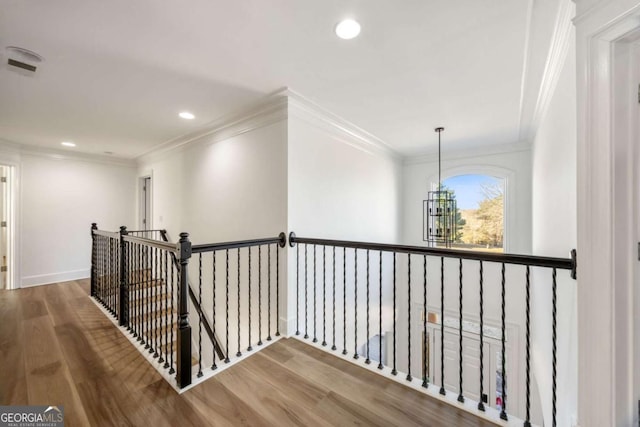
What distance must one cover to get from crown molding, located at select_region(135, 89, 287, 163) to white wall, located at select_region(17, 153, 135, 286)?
6.81 ft

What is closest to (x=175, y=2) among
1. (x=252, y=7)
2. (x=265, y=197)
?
(x=252, y=7)

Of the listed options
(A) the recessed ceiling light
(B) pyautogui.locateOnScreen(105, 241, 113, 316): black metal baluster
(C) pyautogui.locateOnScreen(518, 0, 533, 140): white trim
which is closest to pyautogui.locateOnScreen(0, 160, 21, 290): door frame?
(B) pyautogui.locateOnScreen(105, 241, 113, 316): black metal baluster

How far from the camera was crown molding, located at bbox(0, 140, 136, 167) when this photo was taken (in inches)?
166

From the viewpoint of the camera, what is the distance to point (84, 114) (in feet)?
10.2

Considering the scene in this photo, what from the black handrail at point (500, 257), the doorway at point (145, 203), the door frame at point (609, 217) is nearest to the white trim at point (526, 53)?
the door frame at point (609, 217)

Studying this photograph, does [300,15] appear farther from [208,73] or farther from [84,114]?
[84,114]

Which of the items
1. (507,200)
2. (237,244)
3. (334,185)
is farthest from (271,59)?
(507,200)

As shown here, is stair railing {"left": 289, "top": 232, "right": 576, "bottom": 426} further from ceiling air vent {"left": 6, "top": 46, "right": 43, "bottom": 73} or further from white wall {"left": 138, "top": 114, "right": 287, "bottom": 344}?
ceiling air vent {"left": 6, "top": 46, "right": 43, "bottom": 73}

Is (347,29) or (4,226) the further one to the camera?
(4,226)

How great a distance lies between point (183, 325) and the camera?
178cm

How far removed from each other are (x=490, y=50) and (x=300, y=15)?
4.83ft

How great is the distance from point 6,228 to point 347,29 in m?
6.36

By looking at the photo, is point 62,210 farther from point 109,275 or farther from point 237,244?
point 237,244

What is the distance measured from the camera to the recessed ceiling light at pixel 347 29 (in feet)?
5.42
